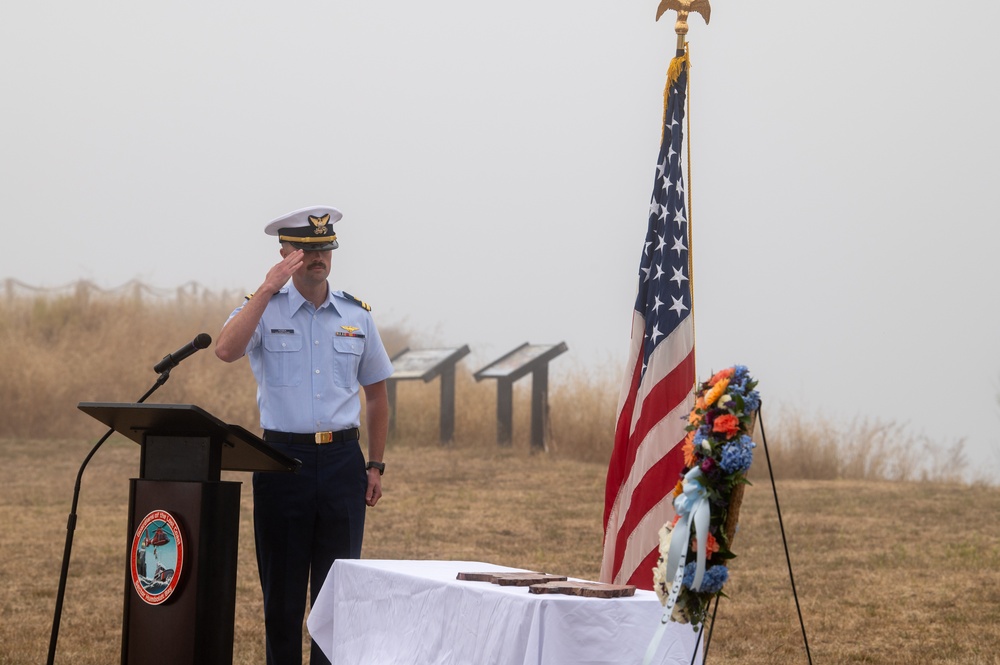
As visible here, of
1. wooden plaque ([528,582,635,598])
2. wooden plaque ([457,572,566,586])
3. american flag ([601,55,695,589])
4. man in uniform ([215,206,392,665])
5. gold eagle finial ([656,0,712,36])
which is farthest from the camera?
gold eagle finial ([656,0,712,36])

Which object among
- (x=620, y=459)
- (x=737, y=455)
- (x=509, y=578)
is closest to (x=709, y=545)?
(x=737, y=455)

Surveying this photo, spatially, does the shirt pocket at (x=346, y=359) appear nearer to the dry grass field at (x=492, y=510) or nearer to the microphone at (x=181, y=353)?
the microphone at (x=181, y=353)

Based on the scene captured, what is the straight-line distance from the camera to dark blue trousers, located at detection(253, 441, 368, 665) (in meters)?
4.58

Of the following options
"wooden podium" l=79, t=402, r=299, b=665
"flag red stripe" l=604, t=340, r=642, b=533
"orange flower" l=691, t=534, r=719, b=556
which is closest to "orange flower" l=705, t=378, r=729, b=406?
"orange flower" l=691, t=534, r=719, b=556

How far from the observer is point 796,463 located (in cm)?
1514

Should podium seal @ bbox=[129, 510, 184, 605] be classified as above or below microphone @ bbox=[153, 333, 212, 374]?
below

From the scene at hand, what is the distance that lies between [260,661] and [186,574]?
2369 mm

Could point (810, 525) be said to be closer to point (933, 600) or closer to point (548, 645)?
point (933, 600)

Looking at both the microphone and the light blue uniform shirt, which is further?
the light blue uniform shirt

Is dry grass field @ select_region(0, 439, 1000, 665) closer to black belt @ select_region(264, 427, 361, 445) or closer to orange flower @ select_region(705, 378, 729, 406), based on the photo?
black belt @ select_region(264, 427, 361, 445)

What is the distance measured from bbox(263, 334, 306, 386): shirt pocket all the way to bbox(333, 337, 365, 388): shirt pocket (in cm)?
14

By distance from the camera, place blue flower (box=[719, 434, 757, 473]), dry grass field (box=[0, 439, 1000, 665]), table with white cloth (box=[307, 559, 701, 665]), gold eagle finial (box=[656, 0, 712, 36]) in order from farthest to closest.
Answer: dry grass field (box=[0, 439, 1000, 665]), gold eagle finial (box=[656, 0, 712, 36]), table with white cloth (box=[307, 559, 701, 665]), blue flower (box=[719, 434, 757, 473])

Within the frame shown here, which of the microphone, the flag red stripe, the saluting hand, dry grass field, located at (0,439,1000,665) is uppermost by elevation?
the saluting hand

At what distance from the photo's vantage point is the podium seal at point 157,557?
3.78m
